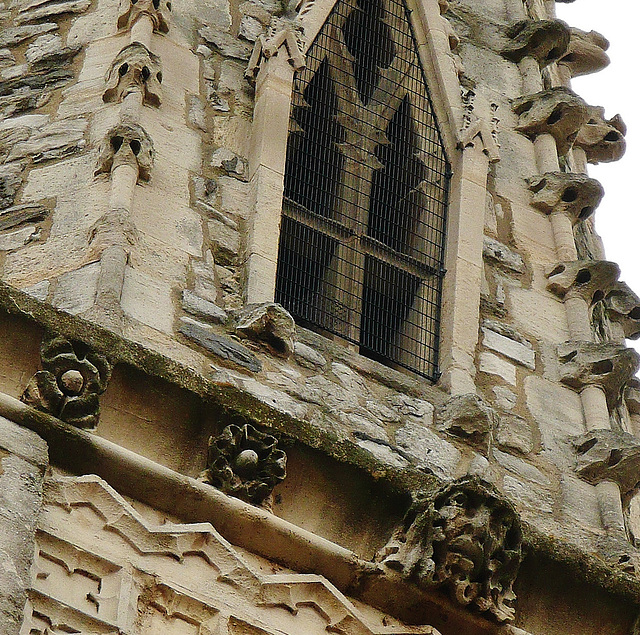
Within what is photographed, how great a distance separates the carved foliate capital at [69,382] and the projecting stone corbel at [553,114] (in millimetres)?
4830

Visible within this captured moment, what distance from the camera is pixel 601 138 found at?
13.9m

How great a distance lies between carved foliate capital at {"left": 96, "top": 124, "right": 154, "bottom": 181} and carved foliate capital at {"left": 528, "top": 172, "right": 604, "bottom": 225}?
2.65 metres

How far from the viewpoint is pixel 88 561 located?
813 centimetres

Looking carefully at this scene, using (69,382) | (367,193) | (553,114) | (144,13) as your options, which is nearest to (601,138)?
(553,114)

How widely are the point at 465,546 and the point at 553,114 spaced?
4.54 metres

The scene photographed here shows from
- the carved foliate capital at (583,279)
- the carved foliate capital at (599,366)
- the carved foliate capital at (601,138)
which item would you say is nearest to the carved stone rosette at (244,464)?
the carved foliate capital at (599,366)

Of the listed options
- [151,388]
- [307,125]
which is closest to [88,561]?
[151,388]

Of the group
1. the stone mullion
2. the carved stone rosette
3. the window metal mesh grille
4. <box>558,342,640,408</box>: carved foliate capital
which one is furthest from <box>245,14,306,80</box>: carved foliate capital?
the carved stone rosette

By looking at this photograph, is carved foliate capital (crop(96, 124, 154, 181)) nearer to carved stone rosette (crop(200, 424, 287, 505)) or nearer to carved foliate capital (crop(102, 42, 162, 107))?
carved foliate capital (crop(102, 42, 162, 107))

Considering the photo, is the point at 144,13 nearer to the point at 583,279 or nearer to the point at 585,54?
the point at 583,279

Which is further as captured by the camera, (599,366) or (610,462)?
(599,366)

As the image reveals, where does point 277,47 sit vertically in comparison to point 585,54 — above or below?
below

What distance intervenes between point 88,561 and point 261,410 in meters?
1.14

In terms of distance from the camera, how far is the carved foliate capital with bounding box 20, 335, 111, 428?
28.0ft
